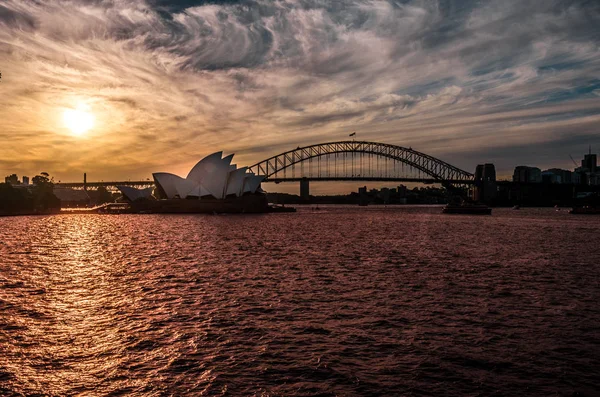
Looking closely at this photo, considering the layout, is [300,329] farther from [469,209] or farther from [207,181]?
[469,209]

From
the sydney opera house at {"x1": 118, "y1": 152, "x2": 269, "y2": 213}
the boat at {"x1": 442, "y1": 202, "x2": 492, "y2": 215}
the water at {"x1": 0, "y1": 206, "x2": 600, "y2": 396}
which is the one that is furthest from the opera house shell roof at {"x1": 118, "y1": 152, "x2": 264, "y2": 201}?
the water at {"x1": 0, "y1": 206, "x2": 600, "y2": 396}

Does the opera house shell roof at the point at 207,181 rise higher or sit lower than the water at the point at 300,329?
higher

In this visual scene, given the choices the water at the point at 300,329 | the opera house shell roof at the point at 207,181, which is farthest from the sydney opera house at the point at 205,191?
the water at the point at 300,329

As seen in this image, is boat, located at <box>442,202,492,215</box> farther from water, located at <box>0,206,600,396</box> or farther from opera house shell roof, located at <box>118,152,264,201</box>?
water, located at <box>0,206,600,396</box>

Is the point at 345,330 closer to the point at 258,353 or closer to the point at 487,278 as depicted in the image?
the point at 258,353

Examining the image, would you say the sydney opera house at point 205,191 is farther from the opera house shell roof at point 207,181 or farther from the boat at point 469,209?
the boat at point 469,209

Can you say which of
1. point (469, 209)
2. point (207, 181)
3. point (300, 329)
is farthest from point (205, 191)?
point (300, 329)
